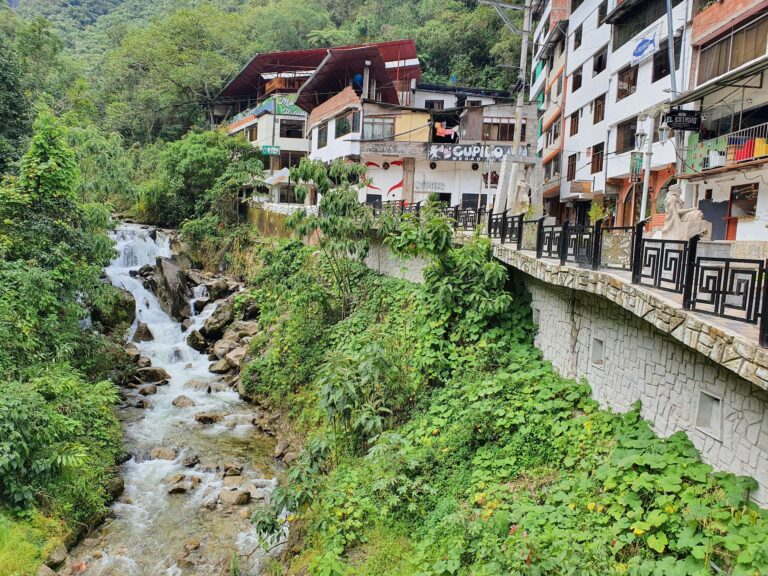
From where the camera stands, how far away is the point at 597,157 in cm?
2633

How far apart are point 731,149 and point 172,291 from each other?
21649 mm

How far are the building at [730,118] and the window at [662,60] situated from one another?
926 mm

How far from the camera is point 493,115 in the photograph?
30.5 m

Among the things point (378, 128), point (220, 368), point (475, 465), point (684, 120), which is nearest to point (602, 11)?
point (378, 128)

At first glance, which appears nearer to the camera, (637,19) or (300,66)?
(637,19)

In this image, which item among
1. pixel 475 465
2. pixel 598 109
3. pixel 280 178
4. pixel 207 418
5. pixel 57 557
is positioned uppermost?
pixel 598 109

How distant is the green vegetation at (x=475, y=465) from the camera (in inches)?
242

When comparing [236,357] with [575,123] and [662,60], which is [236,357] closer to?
[662,60]

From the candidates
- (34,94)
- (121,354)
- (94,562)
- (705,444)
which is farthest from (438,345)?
(34,94)

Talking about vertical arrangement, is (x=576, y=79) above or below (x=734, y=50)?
above

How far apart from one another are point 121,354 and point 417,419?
11872mm

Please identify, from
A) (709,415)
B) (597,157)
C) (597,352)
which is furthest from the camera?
(597,157)

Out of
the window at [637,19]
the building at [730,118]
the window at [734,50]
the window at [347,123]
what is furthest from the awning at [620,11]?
the window at [347,123]

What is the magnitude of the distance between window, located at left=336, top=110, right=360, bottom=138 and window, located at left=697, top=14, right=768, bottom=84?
16.3m
